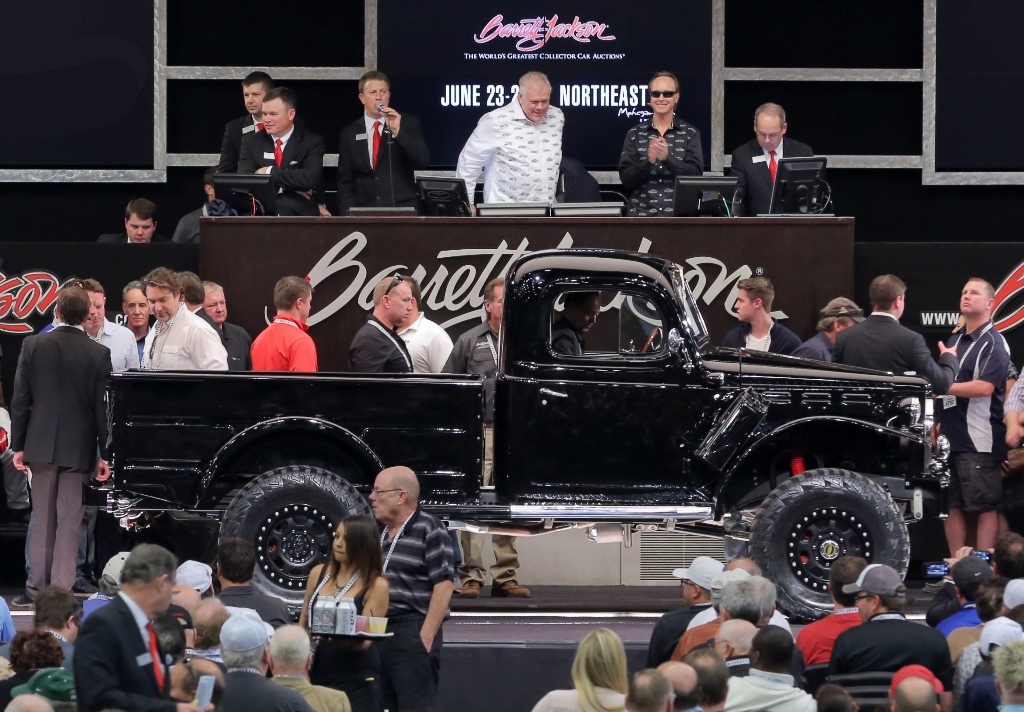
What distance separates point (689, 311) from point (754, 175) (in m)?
3.21

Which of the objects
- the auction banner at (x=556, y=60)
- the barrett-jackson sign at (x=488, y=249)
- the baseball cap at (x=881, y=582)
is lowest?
the baseball cap at (x=881, y=582)

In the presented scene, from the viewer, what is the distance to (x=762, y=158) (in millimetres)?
13297

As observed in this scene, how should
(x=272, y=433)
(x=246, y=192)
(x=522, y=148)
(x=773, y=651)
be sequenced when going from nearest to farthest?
(x=773, y=651), (x=272, y=433), (x=246, y=192), (x=522, y=148)

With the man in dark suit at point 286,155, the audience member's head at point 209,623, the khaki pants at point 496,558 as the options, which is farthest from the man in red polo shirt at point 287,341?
the audience member's head at point 209,623

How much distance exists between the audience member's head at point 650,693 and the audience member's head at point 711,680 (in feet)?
1.31

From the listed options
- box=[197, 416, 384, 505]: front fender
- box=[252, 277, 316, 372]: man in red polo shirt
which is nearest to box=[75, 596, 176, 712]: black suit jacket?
box=[197, 416, 384, 505]: front fender

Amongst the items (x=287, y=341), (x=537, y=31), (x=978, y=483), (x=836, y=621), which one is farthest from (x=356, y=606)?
(x=537, y=31)

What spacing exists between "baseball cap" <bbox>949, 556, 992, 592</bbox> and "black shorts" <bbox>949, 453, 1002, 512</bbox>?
3.91 m

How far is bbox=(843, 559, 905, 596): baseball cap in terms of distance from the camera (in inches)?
292

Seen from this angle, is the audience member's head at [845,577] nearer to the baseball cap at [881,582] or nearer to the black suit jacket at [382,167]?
the baseball cap at [881,582]

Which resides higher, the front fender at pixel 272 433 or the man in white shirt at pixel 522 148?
the man in white shirt at pixel 522 148

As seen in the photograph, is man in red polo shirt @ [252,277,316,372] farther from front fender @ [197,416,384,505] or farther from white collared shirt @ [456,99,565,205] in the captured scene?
white collared shirt @ [456,99,565,205]

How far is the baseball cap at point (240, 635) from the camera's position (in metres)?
6.35

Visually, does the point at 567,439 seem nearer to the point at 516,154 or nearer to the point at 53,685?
the point at 516,154
